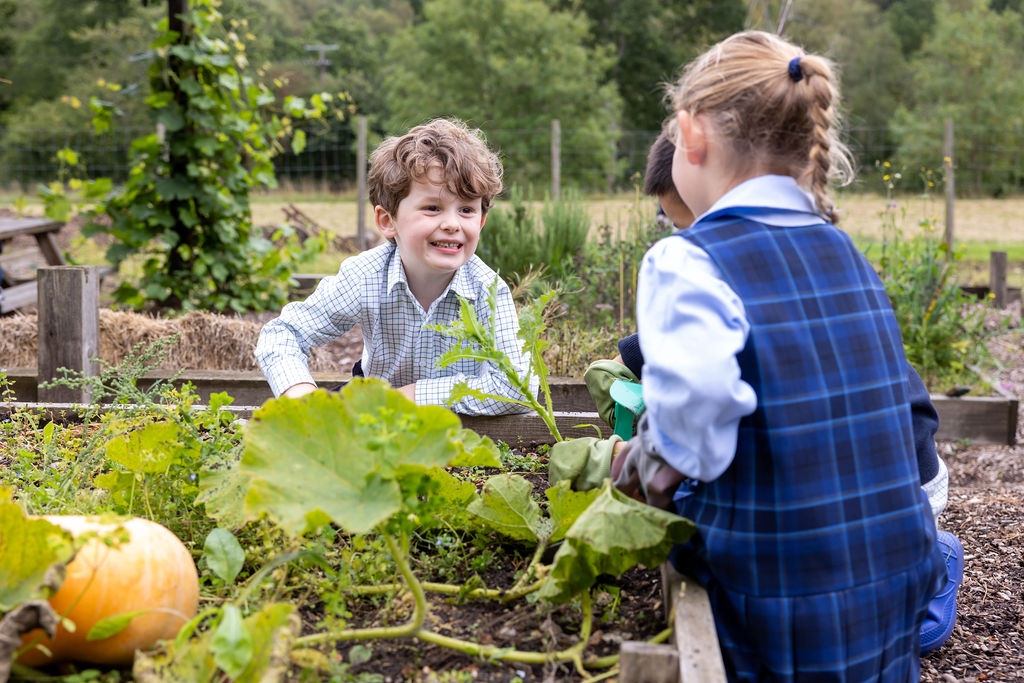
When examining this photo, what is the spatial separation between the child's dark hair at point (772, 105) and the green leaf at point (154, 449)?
1.22 m

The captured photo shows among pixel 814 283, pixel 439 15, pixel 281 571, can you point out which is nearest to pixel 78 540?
pixel 281 571

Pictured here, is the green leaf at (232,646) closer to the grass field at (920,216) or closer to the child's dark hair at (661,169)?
the child's dark hair at (661,169)

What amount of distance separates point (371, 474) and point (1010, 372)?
227 inches

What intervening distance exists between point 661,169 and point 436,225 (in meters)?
0.66

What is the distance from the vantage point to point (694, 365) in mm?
1337

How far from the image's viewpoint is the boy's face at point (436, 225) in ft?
8.46

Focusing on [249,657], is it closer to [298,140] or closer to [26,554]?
[26,554]

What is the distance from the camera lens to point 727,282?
4.76 ft

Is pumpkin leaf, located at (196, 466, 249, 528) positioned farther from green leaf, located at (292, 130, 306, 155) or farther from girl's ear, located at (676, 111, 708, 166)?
green leaf, located at (292, 130, 306, 155)

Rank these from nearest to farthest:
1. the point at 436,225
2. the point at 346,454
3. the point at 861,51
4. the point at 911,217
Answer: the point at 346,454 → the point at 436,225 → the point at 911,217 → the point at 861,51

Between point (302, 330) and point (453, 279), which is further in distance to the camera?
point (453, 279)

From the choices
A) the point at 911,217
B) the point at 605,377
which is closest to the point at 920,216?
the point at 911,217

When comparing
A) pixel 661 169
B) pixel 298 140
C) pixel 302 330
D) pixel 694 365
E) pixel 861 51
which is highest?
pixel 861 51

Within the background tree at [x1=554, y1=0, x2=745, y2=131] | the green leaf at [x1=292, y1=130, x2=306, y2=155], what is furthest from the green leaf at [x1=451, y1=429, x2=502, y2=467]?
the background tree at [x1=554, y1=0, x2=745, y2=131]
